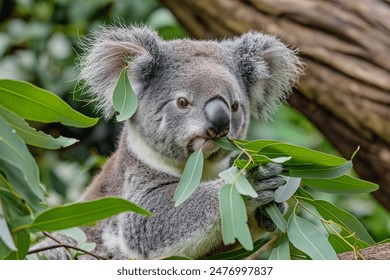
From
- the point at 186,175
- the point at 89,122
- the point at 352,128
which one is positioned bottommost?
the point at 352,128

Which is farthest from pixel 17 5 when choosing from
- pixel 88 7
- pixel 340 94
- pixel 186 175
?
pixel 186 175

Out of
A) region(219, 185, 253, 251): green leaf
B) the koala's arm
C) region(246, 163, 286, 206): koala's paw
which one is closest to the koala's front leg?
the koala's arm

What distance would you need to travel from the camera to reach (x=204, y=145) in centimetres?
287

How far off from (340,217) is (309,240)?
353 mm

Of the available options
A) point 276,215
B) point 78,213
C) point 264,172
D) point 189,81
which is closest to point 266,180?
point 264,172

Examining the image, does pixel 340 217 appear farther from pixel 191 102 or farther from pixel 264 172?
pixel 191 102

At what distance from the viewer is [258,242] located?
2963 mm

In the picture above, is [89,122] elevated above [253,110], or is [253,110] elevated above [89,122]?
[89,122]

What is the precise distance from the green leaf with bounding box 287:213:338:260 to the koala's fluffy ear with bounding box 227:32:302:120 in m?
1.00

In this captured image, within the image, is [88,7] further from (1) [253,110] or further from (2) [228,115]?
(2) [228,115]

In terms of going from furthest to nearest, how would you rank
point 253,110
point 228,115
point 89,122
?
1. point 253,110
2. point 228,115
3. point 89,122

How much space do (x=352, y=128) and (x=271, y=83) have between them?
0.99m

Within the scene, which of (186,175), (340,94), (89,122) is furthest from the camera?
(340,94)

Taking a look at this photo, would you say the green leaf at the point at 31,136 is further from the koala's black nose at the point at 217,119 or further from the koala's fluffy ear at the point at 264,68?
the koala's fluffy ear at the point at 264,68
